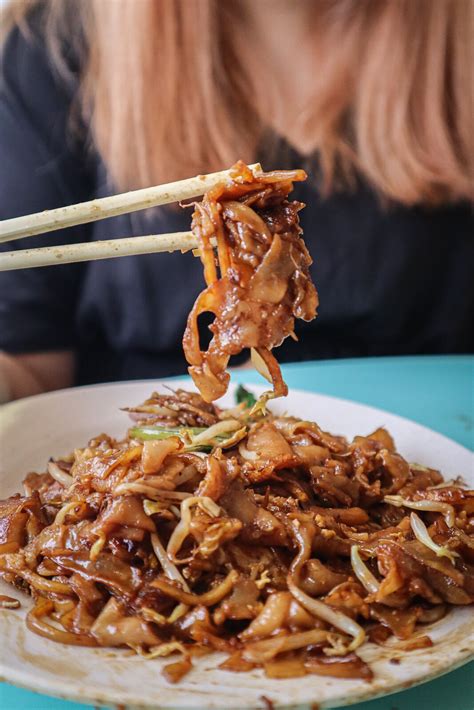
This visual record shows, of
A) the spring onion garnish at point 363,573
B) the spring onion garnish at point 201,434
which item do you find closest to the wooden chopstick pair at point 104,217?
the spring onion garnish at point 201,434

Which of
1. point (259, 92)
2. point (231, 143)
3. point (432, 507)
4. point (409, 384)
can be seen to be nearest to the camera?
point (432, 507)

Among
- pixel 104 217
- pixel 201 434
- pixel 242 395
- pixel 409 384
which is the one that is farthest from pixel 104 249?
pixel 409 384

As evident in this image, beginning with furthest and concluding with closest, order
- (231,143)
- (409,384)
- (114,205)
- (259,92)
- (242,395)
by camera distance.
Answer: (259,92) < (231,143) < (409,384) < (242,395) < (114,205)

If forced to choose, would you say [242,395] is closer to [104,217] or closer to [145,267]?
[104,217]

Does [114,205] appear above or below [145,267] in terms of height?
above

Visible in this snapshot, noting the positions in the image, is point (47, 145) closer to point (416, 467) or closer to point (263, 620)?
point (416, 467)

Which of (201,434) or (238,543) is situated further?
(201,434)
